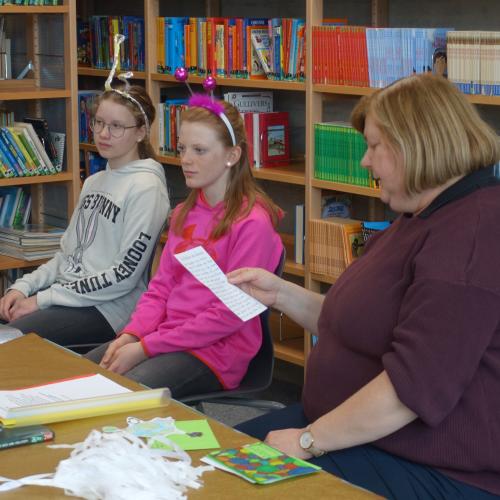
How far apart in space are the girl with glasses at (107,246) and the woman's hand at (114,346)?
366 mm

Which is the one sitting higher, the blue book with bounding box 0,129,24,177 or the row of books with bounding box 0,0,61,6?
the row of books with bounding box 0,0,61,6

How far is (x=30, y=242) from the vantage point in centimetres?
411

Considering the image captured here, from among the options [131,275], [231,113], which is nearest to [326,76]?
[231,113]

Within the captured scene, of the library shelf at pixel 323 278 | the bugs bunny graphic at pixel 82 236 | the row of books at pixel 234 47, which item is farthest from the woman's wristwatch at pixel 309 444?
the row of books at pixel 234 47

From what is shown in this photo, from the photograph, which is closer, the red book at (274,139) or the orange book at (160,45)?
the red book at (274,139)

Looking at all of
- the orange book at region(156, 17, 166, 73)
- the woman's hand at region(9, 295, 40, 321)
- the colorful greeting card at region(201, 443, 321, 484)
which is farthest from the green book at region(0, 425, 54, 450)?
the orange book at region(156, 17, 166, 73)

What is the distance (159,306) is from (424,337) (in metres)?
1.28

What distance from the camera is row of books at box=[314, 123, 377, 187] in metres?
Result: 3.68

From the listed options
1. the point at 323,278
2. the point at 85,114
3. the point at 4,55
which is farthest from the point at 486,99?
the point at 85,114

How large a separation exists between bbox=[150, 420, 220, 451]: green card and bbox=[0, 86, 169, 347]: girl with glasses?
1.40 meters

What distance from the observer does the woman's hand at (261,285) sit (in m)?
2.35

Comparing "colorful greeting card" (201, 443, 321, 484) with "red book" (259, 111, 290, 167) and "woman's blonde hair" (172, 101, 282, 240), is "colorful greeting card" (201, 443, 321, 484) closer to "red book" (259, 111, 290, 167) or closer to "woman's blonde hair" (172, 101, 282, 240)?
"woman's blonde hair" (172, 101, 282, 240)

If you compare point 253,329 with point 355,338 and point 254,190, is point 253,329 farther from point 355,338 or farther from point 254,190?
point 355,338

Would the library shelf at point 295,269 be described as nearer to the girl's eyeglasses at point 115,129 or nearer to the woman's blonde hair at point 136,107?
the woman's blonde hair at point 136,107
